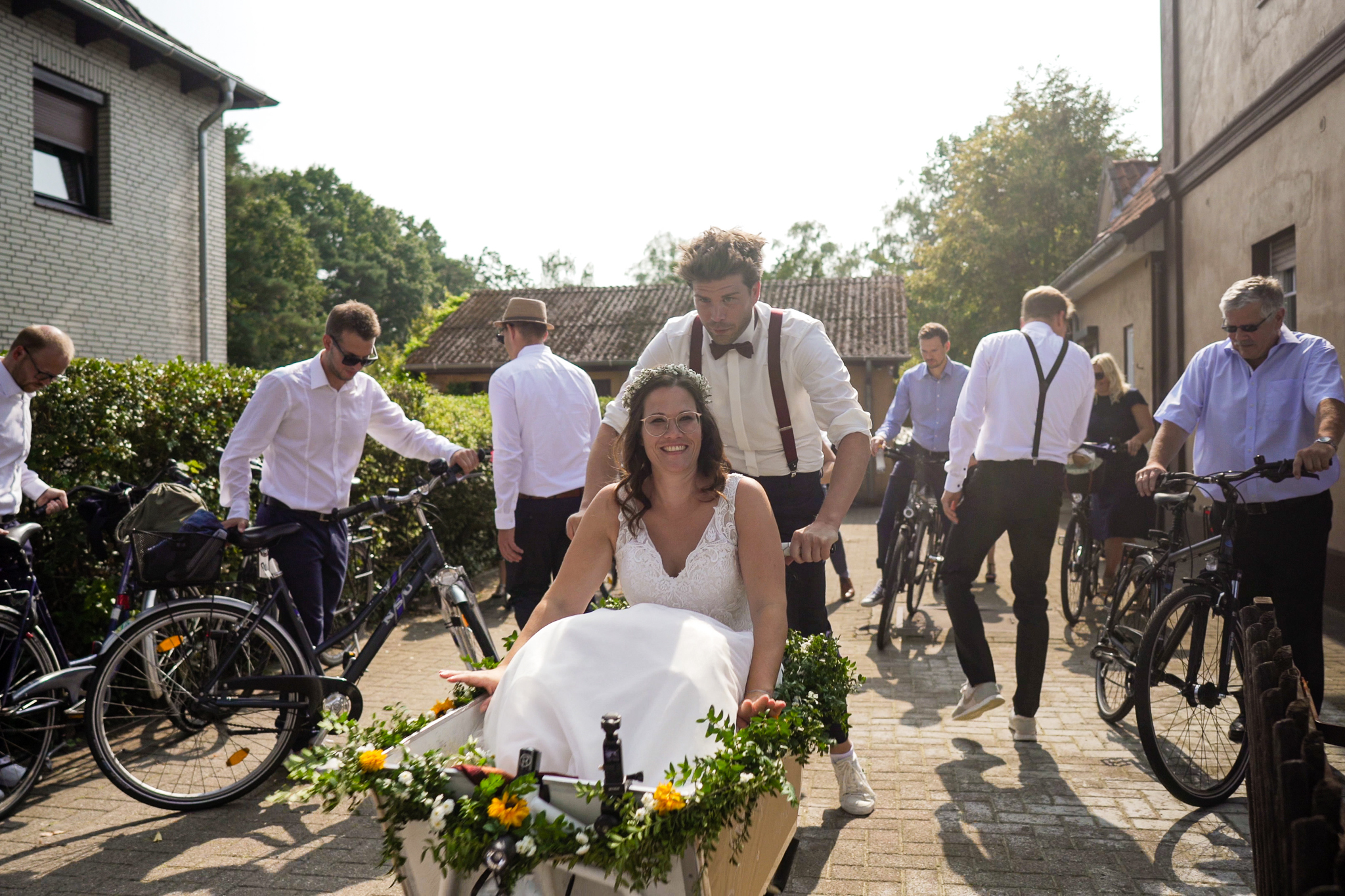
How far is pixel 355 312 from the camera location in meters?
4.97

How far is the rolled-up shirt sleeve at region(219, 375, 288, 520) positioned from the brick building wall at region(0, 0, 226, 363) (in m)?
10.1

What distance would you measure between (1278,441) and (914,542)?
3.18 meters

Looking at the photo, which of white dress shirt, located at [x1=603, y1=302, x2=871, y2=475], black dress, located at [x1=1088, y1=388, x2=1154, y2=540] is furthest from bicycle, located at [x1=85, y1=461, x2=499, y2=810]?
black dress, located at [x1=1088, y1=388, x2=1154, y2=540]

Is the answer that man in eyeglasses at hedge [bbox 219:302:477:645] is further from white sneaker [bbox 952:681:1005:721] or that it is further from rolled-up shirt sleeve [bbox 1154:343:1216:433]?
rolled-up shirt sleeve [bbox 1154:343:1216:433]

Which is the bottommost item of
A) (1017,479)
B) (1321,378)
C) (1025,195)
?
(1017,479)

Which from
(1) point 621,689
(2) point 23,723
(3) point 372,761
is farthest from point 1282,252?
(2) point 23,723

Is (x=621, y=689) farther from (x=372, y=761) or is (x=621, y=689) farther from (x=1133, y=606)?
(x=1133, y=606)

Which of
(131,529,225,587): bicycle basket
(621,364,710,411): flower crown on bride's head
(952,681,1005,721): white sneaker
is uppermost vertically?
(621,364,710,411): flower crown on bride's head

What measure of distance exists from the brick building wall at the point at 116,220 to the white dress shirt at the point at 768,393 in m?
11.9

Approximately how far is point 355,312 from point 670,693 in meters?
3.21

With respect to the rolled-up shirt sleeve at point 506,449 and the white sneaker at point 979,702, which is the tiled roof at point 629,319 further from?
the white sneaker at point 979,702

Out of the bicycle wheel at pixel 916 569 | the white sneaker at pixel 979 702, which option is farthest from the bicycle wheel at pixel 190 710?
the bicycle wheel at pixel 916 569

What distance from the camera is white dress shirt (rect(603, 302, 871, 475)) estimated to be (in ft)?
13.0

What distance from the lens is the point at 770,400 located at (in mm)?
4023
